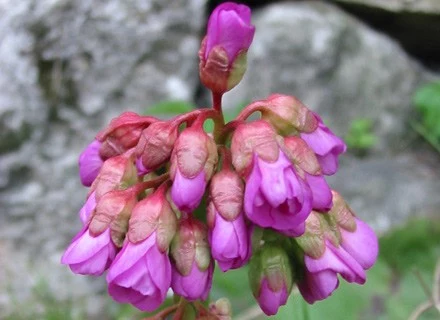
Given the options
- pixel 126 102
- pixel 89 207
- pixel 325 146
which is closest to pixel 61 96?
pixel 126 102

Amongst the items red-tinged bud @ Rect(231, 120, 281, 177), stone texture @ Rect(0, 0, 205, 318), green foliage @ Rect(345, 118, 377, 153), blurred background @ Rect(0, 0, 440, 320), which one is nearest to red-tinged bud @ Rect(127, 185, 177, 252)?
red-tinged bud @ Rect(231, 120, 281, 177)

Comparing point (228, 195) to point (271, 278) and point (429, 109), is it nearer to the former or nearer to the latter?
point (271, 278)

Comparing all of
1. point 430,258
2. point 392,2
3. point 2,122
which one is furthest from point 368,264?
point 392,2

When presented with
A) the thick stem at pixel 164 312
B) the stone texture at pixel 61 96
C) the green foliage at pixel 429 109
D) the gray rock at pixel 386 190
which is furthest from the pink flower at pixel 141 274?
the green foliage at pixel 429 109

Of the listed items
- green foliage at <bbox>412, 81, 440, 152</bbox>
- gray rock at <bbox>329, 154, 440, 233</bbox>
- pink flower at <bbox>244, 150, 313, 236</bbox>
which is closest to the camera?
pink flower at <bbox>244, 150, 313, 236</bbox>

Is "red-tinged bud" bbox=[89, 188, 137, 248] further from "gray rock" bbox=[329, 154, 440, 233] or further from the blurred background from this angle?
"gray rock" bbox=[329, 154, 440, 233]

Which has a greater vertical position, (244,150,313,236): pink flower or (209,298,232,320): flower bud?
(244,150,313,236): pink flower

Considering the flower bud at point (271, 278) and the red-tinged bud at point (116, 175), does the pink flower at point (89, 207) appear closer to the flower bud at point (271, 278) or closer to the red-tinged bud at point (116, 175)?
the red-tinged bud at point (116, 175)
